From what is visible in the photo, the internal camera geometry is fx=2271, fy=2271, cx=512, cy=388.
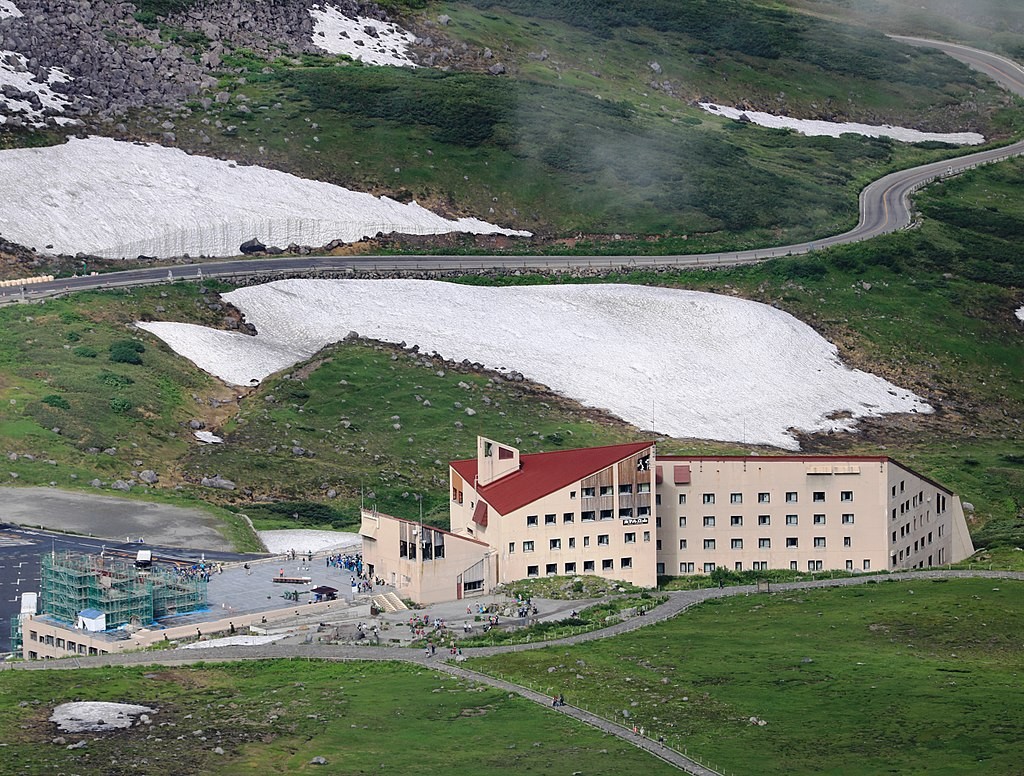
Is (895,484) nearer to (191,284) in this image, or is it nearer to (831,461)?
(831,461)

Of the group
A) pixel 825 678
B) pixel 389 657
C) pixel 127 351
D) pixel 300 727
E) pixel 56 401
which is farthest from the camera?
pixel 127 351

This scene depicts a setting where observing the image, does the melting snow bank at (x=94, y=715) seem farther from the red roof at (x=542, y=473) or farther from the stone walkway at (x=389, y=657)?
the red roof at (x=542, y=473)

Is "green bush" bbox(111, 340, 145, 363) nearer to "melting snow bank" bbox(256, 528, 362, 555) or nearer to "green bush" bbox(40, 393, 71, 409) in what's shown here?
"green bush" bbox(40, 393, 71, 409)

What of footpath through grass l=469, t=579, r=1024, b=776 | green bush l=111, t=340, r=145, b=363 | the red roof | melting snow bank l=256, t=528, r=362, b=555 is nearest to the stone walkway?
footpath through grass l=469, t=579, r=1024, b=776

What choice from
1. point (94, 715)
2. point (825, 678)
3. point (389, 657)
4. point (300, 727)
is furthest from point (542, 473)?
point (94, 715)

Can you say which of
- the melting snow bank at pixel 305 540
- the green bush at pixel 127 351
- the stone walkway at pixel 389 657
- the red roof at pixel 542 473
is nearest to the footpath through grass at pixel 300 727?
the stone walkway at pixel 389 657

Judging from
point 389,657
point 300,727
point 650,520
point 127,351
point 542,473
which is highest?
point 127,351

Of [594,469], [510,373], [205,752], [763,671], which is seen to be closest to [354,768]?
[205,752]

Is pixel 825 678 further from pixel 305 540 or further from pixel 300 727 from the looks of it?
pixel 305 540
